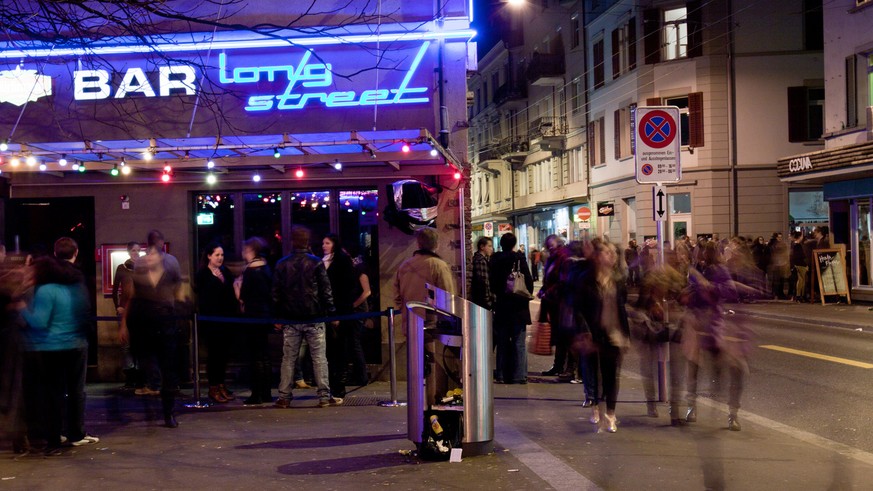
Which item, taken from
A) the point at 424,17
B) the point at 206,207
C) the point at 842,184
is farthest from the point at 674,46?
the point at 206,207

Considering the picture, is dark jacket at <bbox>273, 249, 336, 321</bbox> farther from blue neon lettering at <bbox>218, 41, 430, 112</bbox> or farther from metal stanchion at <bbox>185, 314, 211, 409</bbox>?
blue neon lettering at <bbox>218, 41, 430, 112</bbox>

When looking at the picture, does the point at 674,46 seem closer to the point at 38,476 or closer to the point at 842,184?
the point at 842,184

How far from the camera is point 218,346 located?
409 inches

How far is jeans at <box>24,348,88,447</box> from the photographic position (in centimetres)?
762

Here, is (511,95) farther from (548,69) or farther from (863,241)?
Result: (863,241)

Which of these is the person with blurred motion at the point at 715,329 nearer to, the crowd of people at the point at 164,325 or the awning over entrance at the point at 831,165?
the crowd of people at the point at 164,325

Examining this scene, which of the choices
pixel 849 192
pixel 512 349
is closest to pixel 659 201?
pixel 512 349

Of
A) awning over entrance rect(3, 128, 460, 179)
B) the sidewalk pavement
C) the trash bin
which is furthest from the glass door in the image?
the trash bin

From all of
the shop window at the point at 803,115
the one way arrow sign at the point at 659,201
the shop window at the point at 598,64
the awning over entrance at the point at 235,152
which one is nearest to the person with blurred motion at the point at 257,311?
the awning over entrance at the point at 235,152

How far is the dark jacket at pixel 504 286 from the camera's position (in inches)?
448

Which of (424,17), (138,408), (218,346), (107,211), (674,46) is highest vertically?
(674,46)

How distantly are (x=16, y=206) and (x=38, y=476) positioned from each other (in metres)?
6.56

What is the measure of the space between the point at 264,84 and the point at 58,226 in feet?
11.6

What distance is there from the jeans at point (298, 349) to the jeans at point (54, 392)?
2352mm
